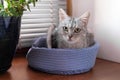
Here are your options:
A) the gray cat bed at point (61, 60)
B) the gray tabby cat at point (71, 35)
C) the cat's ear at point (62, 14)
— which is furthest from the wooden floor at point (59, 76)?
the cat's ear at point (62, 14)

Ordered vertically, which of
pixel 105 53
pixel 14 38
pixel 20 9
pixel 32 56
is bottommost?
pixel 105 53

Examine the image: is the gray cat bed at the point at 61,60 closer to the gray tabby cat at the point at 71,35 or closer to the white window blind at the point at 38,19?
the gray tabby cat at the point at 71,35

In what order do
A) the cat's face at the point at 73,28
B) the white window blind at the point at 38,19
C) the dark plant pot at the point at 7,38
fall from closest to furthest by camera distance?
the dark plant pot at the point at 7,38 → the cat's face at the point at 73,28 → the white window blind at the point at 38,19

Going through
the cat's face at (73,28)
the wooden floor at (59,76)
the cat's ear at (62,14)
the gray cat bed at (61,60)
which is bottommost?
the wooden floor at (59,76)

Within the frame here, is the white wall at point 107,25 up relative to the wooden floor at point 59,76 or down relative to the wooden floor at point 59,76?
up

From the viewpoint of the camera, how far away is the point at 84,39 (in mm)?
1032

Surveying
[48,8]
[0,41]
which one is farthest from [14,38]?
[48,8]

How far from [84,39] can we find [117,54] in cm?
21

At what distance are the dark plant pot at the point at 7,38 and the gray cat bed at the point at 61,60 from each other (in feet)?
0.35

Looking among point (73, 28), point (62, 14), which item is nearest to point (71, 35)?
point (73, 28)

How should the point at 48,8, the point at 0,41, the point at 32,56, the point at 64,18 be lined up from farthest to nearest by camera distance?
the point at 48,8, the point at 64,18, the point at 32,56, the point at 0,41

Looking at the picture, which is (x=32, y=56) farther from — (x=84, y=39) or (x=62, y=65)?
(x=84, y=39)

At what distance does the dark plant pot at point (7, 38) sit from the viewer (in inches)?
32.5

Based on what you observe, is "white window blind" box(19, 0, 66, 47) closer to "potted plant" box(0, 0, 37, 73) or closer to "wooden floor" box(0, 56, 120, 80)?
"wooden floor" box(0, 56, 120, 80)
